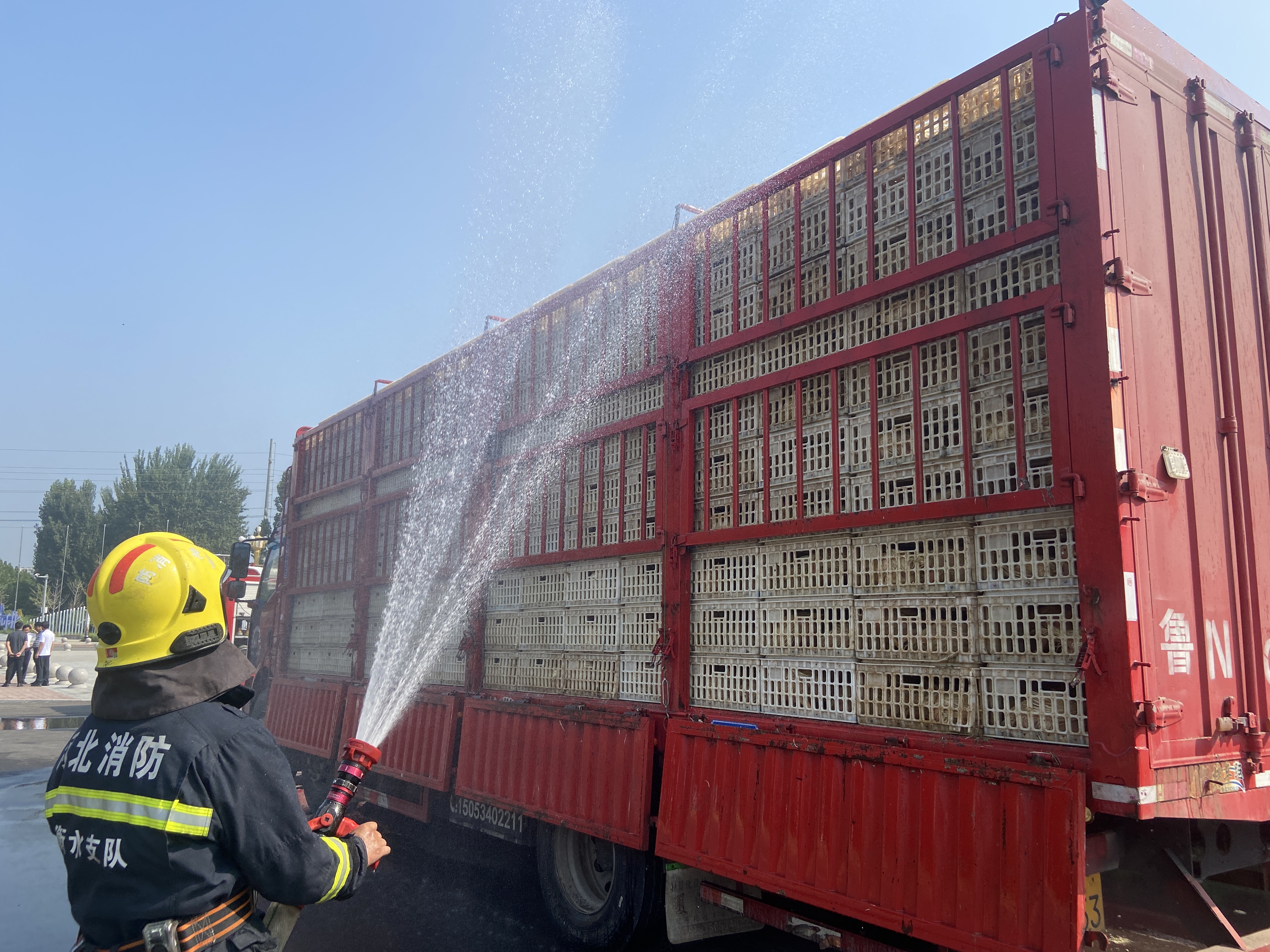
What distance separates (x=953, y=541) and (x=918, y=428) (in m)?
0.51

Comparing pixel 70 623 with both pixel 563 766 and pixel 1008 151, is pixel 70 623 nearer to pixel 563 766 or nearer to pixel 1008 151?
pixel 563 766

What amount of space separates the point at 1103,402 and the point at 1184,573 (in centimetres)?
78

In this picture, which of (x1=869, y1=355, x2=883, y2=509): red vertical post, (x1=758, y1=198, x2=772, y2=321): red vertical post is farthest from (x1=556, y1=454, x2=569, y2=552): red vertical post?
(x1=869, y1=355, x2=883, y2=509): red vertical post

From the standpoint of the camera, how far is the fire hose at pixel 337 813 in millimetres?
2570

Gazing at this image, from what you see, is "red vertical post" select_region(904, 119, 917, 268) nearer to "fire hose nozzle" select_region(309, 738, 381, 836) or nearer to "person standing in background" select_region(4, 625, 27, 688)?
"fire hose nozzle" select_region(309, 738, 381, 836)

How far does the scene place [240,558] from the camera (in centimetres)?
1009

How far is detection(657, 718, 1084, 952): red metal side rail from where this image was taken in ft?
9.93

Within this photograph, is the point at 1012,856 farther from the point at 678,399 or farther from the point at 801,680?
the point at 678,399

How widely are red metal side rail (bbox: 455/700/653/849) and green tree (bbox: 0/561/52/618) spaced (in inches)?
2781

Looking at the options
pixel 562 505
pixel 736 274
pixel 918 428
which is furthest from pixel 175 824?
pixel 562 505

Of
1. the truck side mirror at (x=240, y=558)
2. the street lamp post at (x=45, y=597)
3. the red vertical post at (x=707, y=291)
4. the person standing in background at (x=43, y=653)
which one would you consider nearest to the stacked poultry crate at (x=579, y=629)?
the red vertical post at (x=707, y=291)

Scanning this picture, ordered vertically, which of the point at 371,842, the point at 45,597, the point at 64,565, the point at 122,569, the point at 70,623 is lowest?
the point at 371,842

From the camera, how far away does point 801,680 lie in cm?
421

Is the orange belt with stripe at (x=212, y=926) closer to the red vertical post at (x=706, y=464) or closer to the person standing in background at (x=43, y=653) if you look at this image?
the red vertical post at (x=706, y=464)
